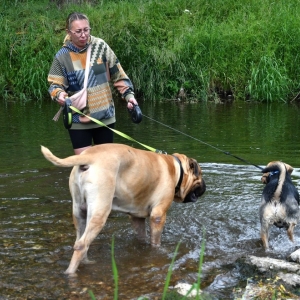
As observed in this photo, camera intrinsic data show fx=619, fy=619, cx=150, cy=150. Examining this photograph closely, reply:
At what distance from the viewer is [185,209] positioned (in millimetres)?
7352

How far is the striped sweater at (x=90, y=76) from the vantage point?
6180 mm

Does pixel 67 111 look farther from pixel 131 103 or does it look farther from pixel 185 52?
pixel 185 52

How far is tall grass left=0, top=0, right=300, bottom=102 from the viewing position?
55.0ft

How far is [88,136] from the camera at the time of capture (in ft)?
21.1

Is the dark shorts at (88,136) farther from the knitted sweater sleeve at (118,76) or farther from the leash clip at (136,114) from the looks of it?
the knitted sweater sleeve at (118,76)

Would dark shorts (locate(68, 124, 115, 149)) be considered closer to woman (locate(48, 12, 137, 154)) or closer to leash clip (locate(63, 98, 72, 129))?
woman (locate(48, 12, 137, 154))

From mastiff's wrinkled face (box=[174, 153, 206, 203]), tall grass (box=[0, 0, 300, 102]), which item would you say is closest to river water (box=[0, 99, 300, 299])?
mastiff's wrinkled face (box=[174, 153, 206, 203])

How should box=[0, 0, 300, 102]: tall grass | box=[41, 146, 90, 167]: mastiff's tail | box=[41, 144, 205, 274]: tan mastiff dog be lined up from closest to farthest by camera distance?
box=[41, 146, 90, 167]: mastiff's tail < box=[41, 144, 205, 274]: tan mastiff dog < box=[0, 0, 300, 102]: tall grass

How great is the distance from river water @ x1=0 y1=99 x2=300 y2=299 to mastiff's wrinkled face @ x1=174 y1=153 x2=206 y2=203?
1.50 feet

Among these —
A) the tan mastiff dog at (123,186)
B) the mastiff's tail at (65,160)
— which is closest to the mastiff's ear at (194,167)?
the tan mastiff dog at (123,186)

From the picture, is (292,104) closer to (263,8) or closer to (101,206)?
(263,8)

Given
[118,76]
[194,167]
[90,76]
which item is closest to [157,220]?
[194,167]

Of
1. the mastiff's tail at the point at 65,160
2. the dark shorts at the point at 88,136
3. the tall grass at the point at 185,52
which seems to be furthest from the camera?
the tall grass at the point at 185,52

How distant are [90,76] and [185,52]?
11.4 meters
